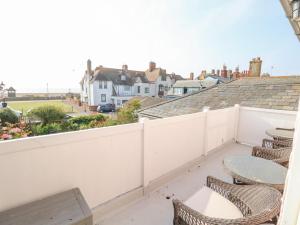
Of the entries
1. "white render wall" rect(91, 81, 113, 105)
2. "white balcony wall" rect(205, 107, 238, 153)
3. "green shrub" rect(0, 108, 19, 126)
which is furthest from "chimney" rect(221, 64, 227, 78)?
"green shrub" rect(0, 108, 19, 126)

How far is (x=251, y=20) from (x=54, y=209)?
965cm

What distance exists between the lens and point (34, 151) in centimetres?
209

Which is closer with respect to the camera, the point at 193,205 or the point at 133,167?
the point at 193,205

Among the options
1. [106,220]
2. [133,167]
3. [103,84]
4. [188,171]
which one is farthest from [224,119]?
[103,84]

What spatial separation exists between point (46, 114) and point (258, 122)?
49.3ft

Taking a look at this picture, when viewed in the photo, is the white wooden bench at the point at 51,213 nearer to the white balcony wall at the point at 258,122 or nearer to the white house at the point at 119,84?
the white balcony wall at the point at 258,122

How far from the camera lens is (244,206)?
2104 mm

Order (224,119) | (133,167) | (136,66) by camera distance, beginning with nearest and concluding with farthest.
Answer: (133,167)
(224,119)
(136,66)

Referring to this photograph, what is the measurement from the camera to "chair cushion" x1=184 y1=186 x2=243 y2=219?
2.06 meters

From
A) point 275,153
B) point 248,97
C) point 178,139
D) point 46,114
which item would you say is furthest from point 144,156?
point 46,114

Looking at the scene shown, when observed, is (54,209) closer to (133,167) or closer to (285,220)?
A: (133,167)

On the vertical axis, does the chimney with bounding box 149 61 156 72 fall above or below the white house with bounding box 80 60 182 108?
above

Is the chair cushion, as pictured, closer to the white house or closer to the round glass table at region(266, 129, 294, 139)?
the round glass table at region(266, 129, 294, 139)

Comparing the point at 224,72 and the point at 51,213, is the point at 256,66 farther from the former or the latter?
the point at 224,72
